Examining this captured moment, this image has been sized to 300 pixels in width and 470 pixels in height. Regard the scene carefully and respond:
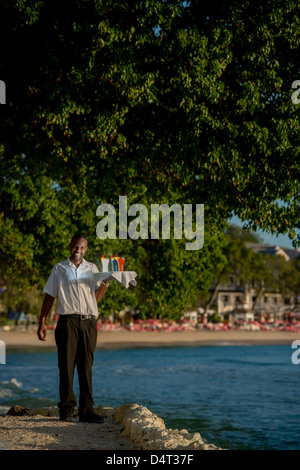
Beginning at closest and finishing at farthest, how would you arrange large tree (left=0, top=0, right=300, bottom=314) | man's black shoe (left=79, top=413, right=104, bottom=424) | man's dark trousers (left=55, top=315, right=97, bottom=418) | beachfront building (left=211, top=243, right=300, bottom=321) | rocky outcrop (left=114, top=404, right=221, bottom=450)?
rocky outcrop (left=114, top=404, right=221, bottom=450) → man's dark trousers (left=55, top=315, right=97, bottom=418) → man's black shoe (left=79, top=413, right=104, bottom=424) → large tree (left=0, top=0, right=300, bottom=314) → beachfront building (left=211, top=243, right=300, bottom=321)

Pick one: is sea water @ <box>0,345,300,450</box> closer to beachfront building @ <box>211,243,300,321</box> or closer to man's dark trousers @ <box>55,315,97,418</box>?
man's dark trousers @ <box>55,315,97,418</box>

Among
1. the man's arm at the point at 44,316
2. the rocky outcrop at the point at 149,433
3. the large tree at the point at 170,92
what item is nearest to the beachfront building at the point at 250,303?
the large tree at the point at 170,92

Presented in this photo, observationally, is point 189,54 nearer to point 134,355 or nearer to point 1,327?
point 134,355

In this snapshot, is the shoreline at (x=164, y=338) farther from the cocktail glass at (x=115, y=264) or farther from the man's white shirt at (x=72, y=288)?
the man's white shirt at (x=72, y=288)

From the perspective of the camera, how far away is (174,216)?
52.0 ft

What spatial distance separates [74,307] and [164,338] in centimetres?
4679

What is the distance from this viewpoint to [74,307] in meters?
8.48

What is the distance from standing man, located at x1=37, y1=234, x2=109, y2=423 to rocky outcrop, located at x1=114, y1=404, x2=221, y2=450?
0.86 metres

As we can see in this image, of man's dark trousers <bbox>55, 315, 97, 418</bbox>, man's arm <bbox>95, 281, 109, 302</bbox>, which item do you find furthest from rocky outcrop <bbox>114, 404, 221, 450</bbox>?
man's arm <bbox>95, 281, 109, 302</bbox>

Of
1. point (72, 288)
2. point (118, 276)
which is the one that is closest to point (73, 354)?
point (72, 288)

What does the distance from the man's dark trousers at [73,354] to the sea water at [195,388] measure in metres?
4.89

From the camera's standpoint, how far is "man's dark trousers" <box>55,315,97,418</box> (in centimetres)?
854

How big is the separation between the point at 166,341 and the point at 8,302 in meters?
12.5
